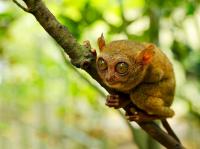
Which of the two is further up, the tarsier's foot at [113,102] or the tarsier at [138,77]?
the tarsier at [138,77]

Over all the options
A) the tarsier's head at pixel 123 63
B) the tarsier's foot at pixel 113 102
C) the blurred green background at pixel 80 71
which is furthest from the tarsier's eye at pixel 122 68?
the blurred green background at pixel 80 71

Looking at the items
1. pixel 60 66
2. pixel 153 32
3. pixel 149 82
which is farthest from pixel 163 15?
pixel 60 66

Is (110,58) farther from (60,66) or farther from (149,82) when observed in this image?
(60,66)

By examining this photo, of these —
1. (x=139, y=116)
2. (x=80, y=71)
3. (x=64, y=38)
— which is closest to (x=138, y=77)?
(x=139, y=116)

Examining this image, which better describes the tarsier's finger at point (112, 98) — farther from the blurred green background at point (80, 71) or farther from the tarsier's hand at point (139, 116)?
the blurred green background at point (80, 71)

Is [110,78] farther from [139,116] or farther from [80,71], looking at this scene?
[80,71]

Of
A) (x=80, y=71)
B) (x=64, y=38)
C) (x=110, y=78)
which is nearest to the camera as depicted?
(x=64, y=38)

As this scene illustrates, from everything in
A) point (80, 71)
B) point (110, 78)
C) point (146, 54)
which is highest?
point (80, 71)
